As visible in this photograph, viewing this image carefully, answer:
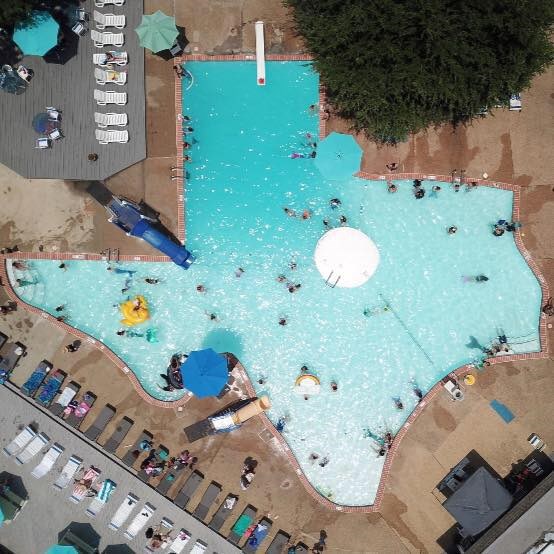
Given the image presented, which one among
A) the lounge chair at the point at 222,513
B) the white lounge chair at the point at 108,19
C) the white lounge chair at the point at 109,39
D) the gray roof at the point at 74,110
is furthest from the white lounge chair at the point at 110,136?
the lounge chair at the point at 222,513

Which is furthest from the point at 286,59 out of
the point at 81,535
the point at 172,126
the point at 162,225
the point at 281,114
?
the point at 81,535

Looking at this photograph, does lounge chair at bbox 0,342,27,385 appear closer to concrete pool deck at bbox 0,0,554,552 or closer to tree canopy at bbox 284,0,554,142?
concrete pool deck at bbox 0,0,554,552

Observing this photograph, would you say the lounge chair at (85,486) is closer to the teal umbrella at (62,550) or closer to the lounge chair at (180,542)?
the teal umbrella at (62,550)

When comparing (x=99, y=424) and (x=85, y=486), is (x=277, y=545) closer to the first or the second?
(x=85, y=486)

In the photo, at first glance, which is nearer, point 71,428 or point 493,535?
point 493,535

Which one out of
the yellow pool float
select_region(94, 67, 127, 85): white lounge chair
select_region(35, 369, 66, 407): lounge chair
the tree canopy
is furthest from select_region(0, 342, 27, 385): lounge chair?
the tree canopy

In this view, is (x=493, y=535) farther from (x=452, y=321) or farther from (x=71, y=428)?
(x=71, y=428)

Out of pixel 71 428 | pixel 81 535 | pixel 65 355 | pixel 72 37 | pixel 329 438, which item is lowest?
pixel 81 535
